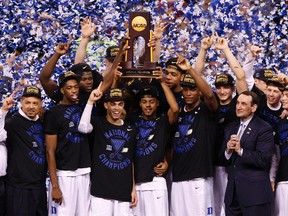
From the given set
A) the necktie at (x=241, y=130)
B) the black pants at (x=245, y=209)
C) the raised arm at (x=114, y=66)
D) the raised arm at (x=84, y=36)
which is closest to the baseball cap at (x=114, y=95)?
the raised arm at (x=114, y=66)

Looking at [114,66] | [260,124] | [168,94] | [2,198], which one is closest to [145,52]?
[114,66]

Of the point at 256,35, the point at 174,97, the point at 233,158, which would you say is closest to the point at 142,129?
the point at 174,97

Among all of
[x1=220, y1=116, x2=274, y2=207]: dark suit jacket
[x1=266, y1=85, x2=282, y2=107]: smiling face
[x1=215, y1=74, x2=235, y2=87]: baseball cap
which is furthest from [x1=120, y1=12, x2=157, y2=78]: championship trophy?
[x1=266, y1=85, x2=282, y2=107]: smiling face

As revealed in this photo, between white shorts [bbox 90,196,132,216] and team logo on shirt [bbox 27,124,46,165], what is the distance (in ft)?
1.92

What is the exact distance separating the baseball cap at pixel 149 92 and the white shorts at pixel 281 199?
1407mm

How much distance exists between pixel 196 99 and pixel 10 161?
5.85ft

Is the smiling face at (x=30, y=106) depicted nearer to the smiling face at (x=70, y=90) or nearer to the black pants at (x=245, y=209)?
the smiling face at (x=70, y=90)

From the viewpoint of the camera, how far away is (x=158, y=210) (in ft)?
22.3

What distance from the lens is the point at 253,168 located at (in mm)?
6660

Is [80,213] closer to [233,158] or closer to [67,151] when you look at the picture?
[67,151]

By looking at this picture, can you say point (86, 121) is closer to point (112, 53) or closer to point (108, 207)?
point (108, 207)

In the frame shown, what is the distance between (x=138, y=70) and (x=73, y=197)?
126 cm

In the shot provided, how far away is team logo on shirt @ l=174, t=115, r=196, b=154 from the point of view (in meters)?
6.92

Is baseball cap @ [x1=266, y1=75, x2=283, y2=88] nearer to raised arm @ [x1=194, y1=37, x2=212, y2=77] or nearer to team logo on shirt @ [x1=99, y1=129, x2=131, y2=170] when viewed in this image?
raised arm @ [x1=194, y1=37, x2=212, y2=77]
